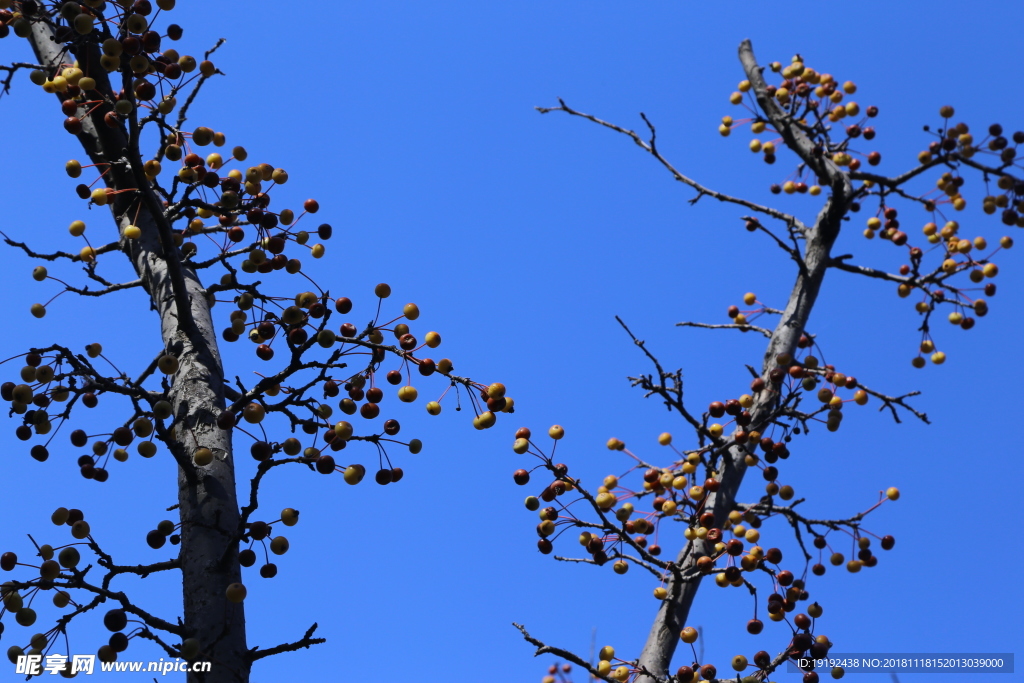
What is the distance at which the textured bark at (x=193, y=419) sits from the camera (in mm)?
3102

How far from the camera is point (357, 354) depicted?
3705 mm

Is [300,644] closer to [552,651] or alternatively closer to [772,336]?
[552,651]

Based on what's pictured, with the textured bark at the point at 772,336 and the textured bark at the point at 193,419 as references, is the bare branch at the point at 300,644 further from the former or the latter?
the textured bark at the point at 772,336

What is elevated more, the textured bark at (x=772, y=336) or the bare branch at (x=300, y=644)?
the textured bark at (x=772, y=336)

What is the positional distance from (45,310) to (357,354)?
178 cm

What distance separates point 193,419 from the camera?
3566 millimetres

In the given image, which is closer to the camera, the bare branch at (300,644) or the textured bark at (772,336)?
the bare branch at (300,644)

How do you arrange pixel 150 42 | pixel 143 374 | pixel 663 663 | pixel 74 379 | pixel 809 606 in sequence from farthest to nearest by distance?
1. pixel 809 606
2. pixel 663 663
3. pixel 143 374
4. pixel 74 379
5. pixel 150 42

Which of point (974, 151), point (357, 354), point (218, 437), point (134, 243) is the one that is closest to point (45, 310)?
point (134, 243)

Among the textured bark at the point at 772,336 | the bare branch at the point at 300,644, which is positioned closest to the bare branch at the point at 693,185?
the textured bark at the point at 772,336

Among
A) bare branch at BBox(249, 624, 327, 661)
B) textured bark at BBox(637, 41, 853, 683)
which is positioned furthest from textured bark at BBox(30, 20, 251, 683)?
textured bark at BBox(637, 41, 853, 683)

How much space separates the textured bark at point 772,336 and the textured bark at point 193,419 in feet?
7.12

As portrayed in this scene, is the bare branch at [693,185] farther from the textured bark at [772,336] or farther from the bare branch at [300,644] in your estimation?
the bare branch at [300,644]

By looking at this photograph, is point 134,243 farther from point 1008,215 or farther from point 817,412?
point 1008,215
